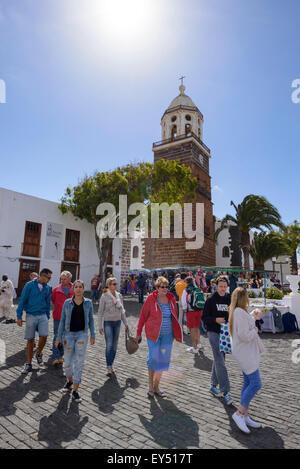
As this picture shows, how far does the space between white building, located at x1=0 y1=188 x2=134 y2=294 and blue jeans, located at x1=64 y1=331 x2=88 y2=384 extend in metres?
15.5

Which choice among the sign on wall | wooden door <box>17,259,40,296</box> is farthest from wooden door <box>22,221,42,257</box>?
the sign on wall

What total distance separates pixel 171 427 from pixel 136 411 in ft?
1.99

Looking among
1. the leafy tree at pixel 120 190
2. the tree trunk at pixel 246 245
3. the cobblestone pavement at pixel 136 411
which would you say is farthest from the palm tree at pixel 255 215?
the cobblestone pavement at pixel 136 411

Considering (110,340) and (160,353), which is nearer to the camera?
(160,353)

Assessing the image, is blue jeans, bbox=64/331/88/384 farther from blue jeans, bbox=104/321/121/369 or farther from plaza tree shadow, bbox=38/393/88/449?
blue jeans, bbox=104/321/121/369

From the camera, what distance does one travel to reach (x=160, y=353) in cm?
433

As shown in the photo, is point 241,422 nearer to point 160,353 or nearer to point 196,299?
point 160,353

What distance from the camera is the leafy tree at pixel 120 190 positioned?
19609mm

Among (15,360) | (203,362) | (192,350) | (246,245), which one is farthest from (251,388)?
(246,245)

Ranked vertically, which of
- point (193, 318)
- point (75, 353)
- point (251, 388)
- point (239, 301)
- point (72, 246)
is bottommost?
point (251, 388)

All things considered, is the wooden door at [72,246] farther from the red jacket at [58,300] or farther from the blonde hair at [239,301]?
the blonde hair at [239,301]

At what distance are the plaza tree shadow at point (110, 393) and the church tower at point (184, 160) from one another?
22326mm

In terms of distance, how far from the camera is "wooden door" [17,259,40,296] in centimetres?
1859
